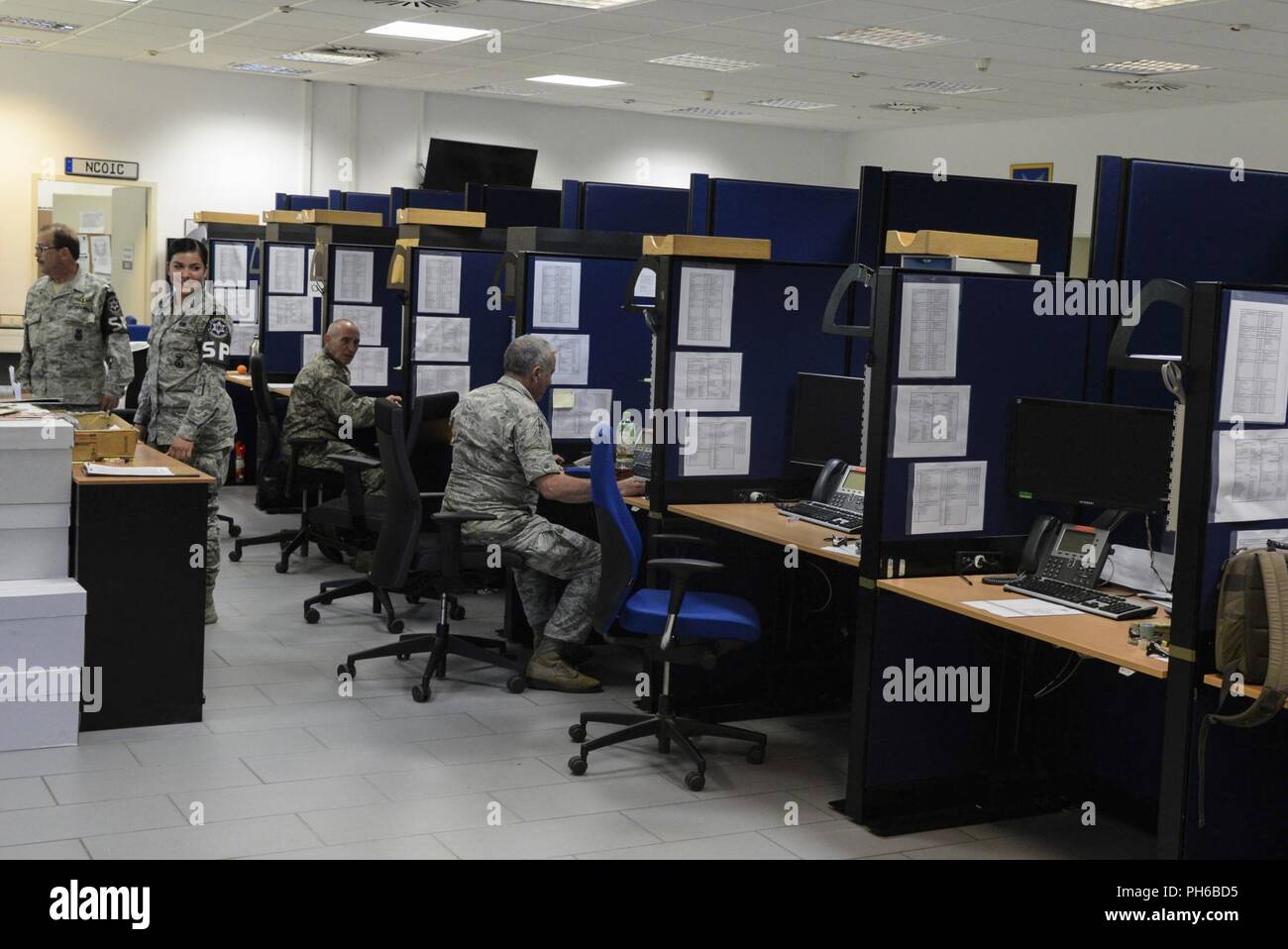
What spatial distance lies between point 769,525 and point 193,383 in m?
2.53

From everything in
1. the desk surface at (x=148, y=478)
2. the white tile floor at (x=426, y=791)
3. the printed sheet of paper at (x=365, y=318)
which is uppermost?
the printed sheet of paper at (x=365, y=318)

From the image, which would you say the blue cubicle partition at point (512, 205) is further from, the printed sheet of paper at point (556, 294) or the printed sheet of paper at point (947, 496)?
the printed sheet of paper at point (947, 496)

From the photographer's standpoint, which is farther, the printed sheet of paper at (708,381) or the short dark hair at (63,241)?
the short dark hair at (63,241)

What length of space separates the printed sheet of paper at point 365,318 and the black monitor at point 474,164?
21.2 feet

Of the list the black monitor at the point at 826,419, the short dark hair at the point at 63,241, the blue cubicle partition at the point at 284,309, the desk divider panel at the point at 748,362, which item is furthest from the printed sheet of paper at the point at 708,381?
the blue cubicle partition at the point at 284,309

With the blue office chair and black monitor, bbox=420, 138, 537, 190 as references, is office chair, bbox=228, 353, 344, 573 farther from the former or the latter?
black monitor, bbox=420, 138, 537, 190

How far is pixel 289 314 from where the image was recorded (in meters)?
7.93

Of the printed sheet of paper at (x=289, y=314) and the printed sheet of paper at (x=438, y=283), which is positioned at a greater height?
the printed sheet of paper at (x=438, y=283)

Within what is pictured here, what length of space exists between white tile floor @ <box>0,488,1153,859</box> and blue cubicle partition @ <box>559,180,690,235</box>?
2.34m

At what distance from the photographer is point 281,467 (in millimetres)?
6379

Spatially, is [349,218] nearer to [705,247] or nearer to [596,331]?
[596,331]

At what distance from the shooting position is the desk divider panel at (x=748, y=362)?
4.41 metres

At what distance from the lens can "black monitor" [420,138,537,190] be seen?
43.6 feet

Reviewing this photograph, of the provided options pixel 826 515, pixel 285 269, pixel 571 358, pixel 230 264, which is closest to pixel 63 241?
pixel 285 269
